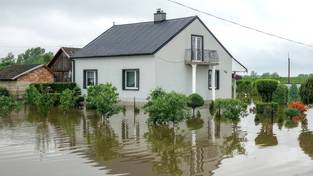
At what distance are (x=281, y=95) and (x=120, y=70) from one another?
10770 mm

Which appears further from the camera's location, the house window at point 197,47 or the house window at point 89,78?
the house window at point 89,78

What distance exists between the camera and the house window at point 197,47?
31828 millimetres

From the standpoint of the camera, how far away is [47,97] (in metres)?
27.3

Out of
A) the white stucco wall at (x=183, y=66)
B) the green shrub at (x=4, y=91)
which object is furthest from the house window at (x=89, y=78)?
the green shrub at (x=4, y=91)

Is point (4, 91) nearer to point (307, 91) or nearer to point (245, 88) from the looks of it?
point (245, 88)

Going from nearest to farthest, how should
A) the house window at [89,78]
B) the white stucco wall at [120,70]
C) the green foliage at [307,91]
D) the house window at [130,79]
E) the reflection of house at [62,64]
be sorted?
the green foliage at [307,91], the white stucco wall at [120,70], the house window at [130,79], the house window at [89,78], the reflection of house at [62,64]

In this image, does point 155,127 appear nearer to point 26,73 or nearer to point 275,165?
point 275,165

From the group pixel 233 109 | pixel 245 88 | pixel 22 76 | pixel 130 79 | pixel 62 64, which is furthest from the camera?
pixel 62 64

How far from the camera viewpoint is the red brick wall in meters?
39.3

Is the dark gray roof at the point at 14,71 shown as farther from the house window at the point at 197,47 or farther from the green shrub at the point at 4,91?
Result: the house window at the point at 197,47

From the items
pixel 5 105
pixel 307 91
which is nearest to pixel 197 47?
pixel 307 91

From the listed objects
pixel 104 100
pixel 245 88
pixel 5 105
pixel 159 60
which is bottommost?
pixel 5 105

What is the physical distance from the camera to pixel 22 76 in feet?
128

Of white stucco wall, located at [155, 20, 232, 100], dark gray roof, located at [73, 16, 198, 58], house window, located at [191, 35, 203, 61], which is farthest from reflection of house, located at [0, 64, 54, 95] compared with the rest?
house window, located at [191, 35, 203, 61]
